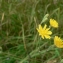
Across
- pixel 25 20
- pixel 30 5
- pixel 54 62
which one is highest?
pixel 30 5

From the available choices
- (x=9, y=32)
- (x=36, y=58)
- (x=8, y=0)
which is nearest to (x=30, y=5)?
(x=8, y=0)

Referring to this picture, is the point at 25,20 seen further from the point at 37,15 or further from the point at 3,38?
the point at 3,38

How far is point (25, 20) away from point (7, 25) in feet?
0.41

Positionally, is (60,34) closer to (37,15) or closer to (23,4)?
(37,15)

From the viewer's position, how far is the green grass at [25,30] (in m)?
1.31

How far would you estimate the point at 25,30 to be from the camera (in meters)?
1.56

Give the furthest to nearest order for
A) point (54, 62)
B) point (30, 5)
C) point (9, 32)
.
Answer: point (30, 5), point (9, 32), point (54, 62)

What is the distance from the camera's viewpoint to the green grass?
131 centimetres

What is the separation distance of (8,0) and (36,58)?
0.56 metres

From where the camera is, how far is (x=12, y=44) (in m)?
1.46

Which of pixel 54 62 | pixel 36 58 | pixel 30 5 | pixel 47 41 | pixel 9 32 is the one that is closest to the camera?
pixel 54 62

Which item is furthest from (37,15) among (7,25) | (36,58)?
(36,58)

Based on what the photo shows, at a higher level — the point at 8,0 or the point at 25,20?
the point at 8,0

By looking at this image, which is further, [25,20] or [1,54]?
[25,20]
